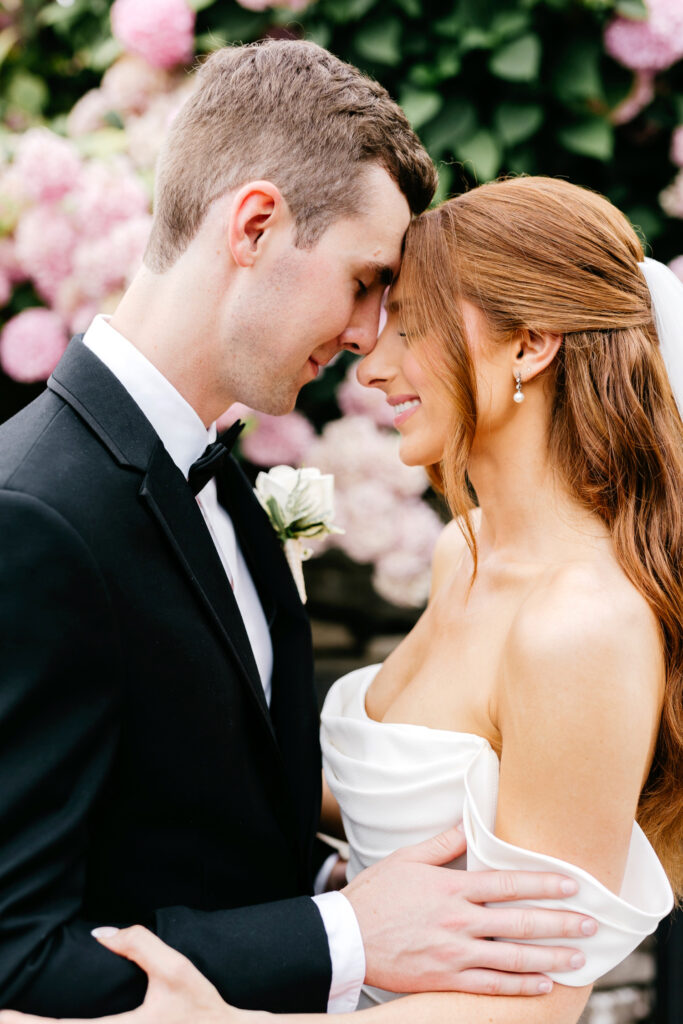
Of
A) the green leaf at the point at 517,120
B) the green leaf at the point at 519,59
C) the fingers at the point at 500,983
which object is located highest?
the green leaf at the point at 519,59

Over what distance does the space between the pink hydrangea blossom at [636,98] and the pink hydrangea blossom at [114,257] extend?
4.68 ft

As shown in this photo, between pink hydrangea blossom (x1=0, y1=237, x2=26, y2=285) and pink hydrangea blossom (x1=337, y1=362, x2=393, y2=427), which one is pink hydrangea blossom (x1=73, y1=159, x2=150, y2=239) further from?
pink hydrangea blossom (x1=337, y1=362, x2=393, y2=427)

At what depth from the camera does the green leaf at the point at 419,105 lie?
8.25 feet

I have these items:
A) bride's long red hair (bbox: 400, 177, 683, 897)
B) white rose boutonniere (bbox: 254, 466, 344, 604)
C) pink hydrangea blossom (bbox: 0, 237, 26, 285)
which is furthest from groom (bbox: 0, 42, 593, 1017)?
pink hydrangea blossom (bbox: 0, 237, 26, 285)

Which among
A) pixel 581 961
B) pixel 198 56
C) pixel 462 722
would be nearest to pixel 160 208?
pixel 198 56

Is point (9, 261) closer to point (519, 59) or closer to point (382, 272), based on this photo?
point (382, 272)

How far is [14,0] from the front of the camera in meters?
2.92

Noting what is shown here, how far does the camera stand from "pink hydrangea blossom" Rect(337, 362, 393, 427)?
2.66 m

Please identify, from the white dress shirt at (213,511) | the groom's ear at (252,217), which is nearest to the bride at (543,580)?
the white dress shirt at (213,511)

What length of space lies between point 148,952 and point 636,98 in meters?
2.56

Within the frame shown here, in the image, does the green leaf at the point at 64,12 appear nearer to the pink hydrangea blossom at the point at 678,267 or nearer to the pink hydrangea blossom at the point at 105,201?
the pink hydrangea blossom at the point at 105,201

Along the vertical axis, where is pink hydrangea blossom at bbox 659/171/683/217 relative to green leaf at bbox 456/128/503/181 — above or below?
below

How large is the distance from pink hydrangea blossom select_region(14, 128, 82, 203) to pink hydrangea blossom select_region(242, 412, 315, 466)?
2.72 feet

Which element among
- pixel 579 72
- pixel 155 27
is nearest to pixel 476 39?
pixel 579 72
